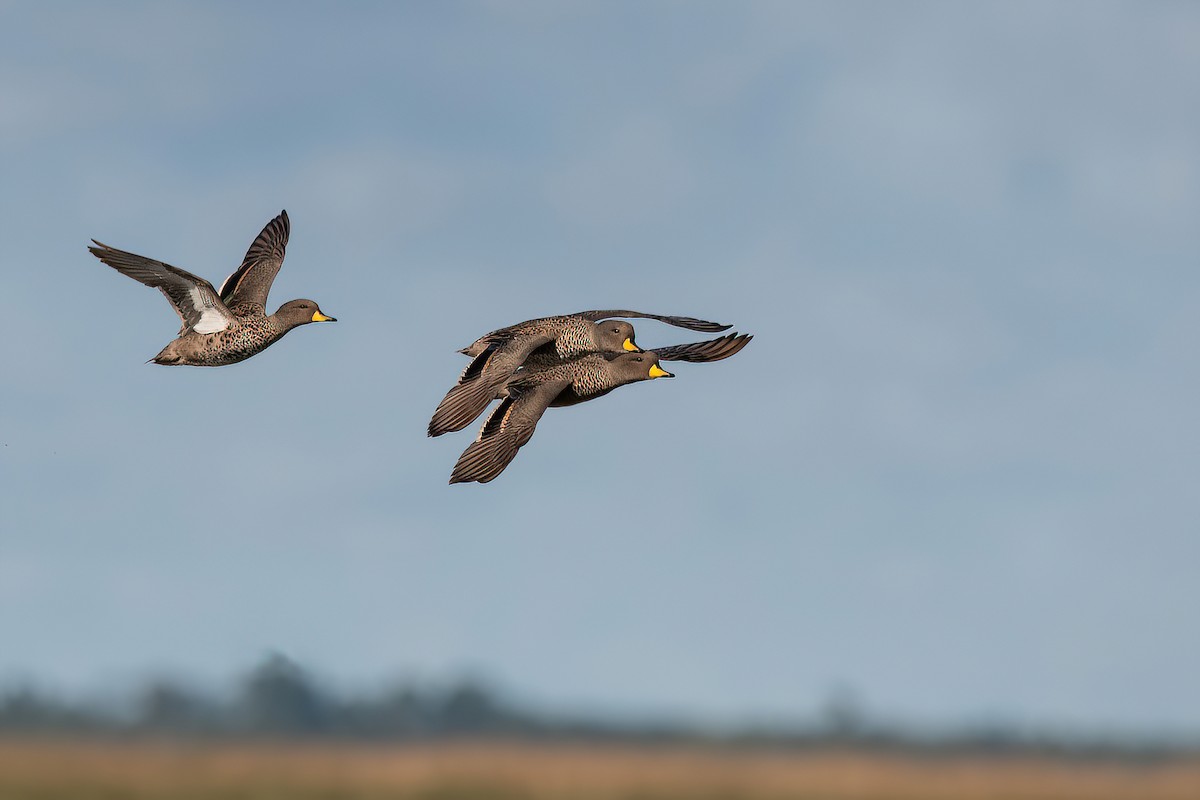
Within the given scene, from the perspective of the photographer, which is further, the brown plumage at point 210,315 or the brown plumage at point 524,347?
the brown plumage at point 210,315

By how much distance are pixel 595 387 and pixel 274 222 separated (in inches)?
217

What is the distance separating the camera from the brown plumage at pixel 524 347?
16.9 meters

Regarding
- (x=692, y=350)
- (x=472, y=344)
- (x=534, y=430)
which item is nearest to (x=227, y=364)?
(x=472, y=344)

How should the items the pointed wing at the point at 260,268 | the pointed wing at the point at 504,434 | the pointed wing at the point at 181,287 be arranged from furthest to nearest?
the pointed wing at the point at 260,268
the pointed wing at the point at 181,287
the pointed wing at the point at 504,434

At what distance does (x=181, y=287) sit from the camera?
18203 millimetres

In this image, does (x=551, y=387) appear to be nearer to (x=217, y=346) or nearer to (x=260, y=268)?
(x=217, y=346)

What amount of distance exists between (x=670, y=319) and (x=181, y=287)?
6.14 meters

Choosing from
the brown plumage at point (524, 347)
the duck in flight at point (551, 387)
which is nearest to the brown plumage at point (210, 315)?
the brown plumage at point (524, 347)

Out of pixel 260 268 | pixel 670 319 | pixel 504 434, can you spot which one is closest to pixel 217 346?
pixel 260 268

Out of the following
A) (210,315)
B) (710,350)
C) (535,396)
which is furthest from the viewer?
(710,350)

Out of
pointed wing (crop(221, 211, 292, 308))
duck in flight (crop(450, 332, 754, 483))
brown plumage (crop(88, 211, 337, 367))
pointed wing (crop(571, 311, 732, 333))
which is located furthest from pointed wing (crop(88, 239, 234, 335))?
pointed wing (crop(571, 311, 732, 333))

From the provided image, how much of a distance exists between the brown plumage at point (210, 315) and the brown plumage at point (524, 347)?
215cm

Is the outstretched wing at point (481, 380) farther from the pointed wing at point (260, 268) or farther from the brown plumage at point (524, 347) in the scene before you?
the pointed wing at point (260, 268)

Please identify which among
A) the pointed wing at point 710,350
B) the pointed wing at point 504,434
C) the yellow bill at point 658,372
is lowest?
the pointed wing at point 504,434
